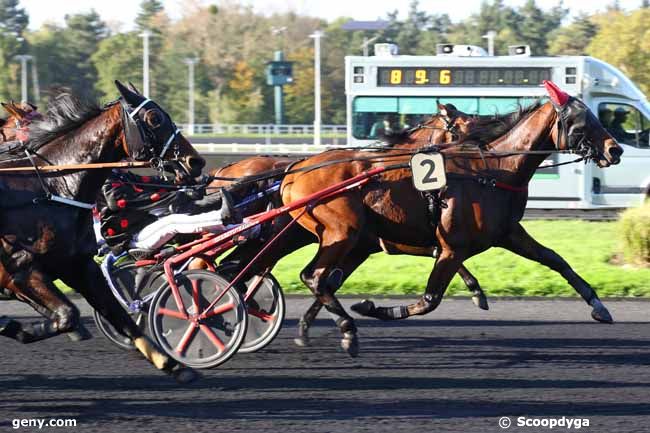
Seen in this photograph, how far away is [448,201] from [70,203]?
A: 273cm

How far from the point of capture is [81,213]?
5.96 metres

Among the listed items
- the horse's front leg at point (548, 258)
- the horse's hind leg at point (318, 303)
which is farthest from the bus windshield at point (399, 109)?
the horse's front leg at point (548, 258)

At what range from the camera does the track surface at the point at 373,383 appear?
5539mm

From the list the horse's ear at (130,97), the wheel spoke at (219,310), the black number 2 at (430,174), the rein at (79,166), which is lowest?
the wheel spoke at (219,310)

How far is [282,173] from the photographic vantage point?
767 cm

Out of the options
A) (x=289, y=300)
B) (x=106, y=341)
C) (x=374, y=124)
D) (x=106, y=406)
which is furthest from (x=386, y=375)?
(x=374, y=124)

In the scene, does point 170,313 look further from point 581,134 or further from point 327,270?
point 581,134

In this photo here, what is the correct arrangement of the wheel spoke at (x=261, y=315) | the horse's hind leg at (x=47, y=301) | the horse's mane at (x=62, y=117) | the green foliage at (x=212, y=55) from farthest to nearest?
the green foliage at (x=212, y=55) → the wheel spoke at (x=261, y=315) → the horse's mane at (x=62, y=117) → the horse's hind leg at (x=47, y=301)

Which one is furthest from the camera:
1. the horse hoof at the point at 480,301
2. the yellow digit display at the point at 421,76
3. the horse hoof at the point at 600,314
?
the yellow digit display at the point at 421,76

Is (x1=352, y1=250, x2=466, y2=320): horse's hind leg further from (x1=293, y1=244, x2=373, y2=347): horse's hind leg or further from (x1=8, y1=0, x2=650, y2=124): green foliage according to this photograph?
(x1=8, y1=0, x2=650, y2=124): green foliage

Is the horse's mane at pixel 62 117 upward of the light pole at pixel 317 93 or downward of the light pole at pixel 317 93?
upward

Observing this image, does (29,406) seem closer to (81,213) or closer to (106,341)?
(81,213)

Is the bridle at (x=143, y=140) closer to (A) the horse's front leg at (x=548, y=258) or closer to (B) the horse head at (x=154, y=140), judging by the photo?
(B) the horse head at (x=154, y=140)

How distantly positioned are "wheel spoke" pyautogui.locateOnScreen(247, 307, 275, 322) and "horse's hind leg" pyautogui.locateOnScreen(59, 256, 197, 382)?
4.42 feet
